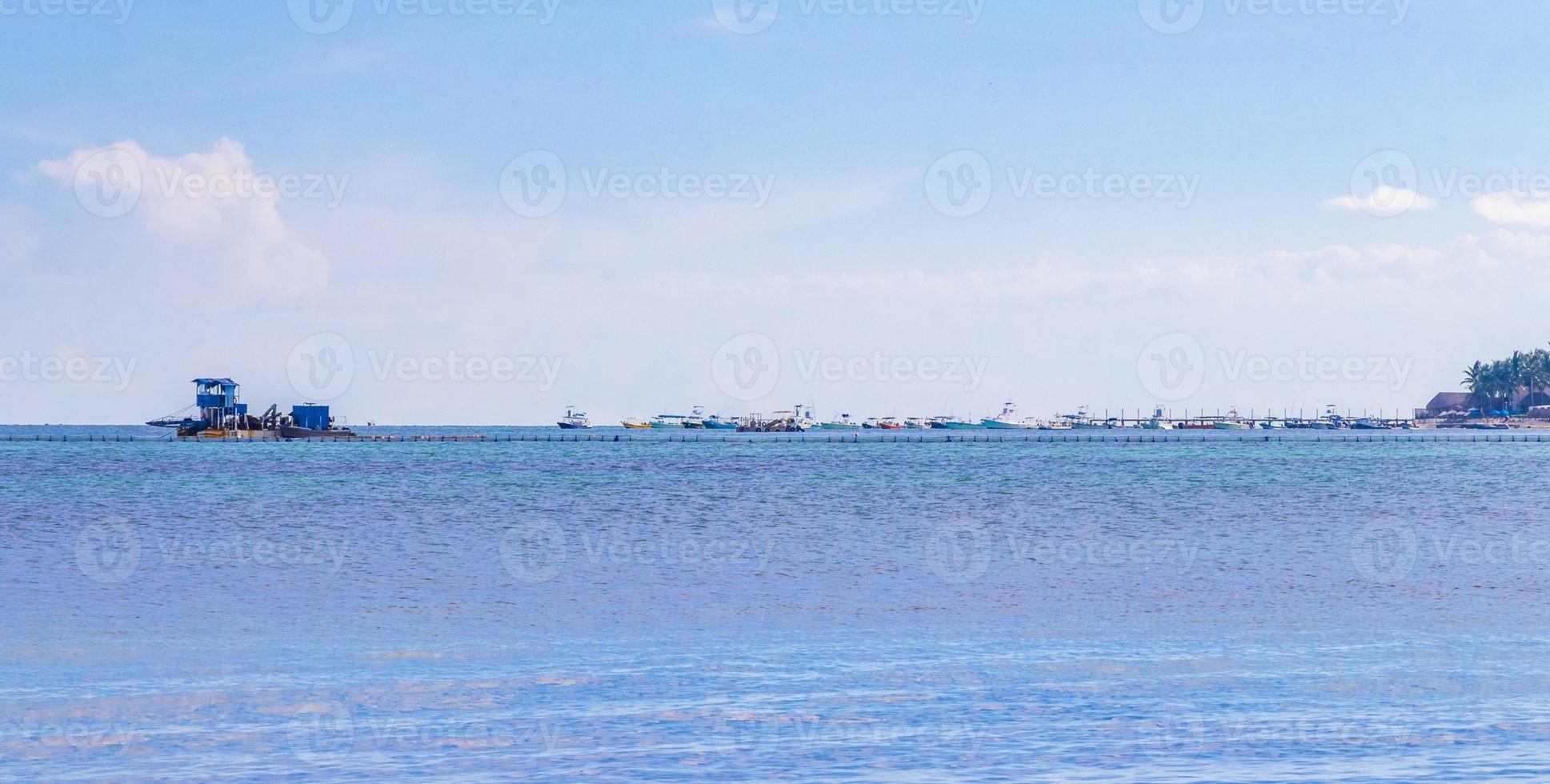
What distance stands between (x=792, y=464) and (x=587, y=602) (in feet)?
235

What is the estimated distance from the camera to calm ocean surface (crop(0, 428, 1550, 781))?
1303 cm

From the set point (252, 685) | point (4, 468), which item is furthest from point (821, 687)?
point (4, 468)

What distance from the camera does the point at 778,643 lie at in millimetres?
20047

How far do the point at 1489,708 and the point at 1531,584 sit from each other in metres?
15.0

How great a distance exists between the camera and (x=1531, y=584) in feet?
90.7

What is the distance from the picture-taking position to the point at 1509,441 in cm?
16712

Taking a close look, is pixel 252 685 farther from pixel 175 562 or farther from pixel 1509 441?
pixel 1509 441

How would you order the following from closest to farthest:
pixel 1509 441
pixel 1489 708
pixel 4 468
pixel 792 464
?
pixel 1489 708 < pixel 4 468 < pixel 792 464 < pixel 1509 441

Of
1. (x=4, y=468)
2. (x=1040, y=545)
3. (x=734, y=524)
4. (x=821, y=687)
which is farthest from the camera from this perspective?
(x=4, y=468)

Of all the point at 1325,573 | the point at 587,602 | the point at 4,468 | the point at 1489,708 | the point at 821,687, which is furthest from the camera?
the point at 4,468

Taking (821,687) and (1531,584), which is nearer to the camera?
Result: (821,687)

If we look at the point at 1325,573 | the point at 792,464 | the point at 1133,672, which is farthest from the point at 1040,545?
the point at 792,464

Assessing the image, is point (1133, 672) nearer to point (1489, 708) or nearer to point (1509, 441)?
point (1489, 708)

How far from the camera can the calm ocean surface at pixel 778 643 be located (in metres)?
13.0
